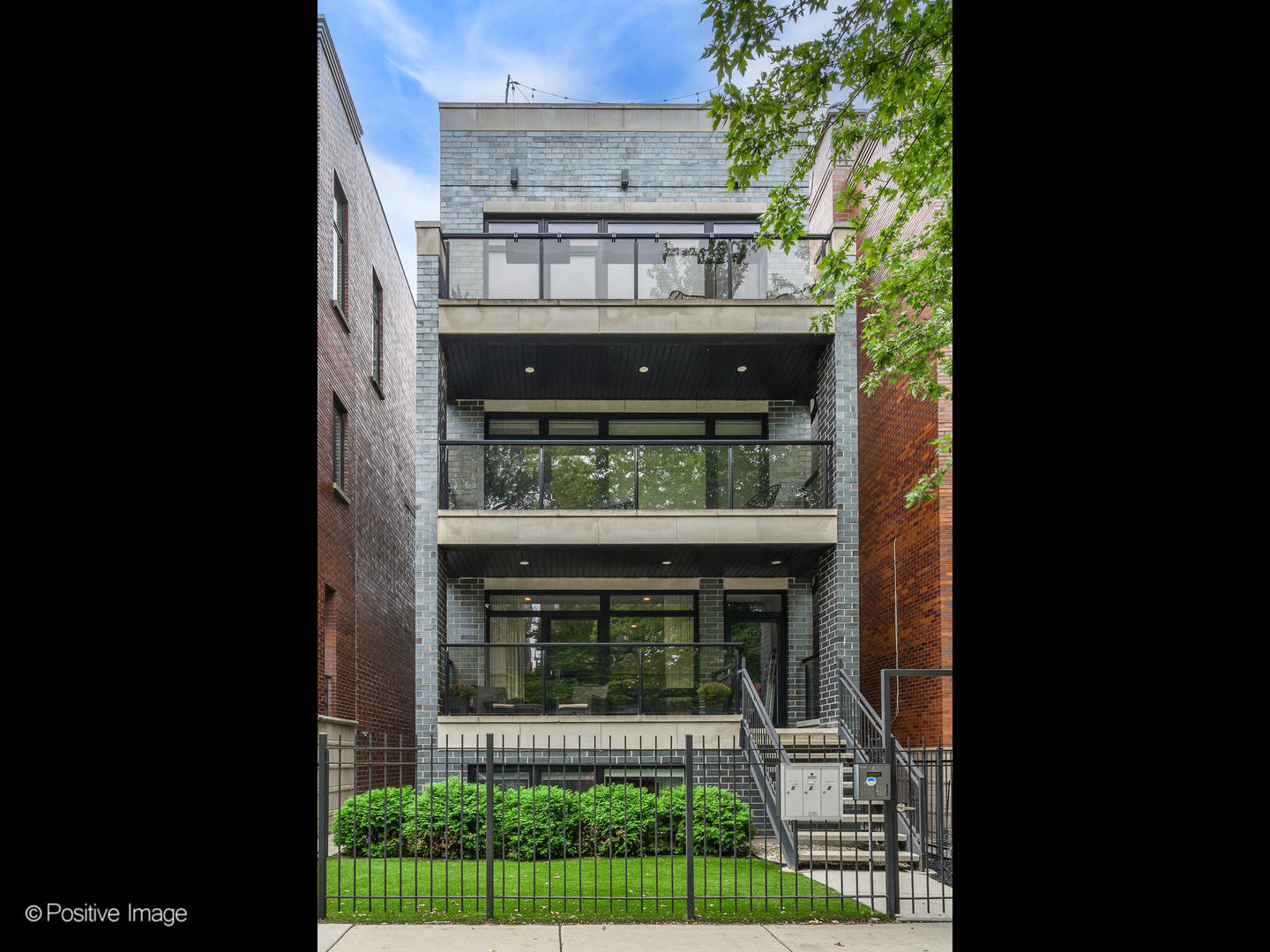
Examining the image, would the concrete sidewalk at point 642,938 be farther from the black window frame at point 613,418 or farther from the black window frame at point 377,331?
the black window frame at point 377,331

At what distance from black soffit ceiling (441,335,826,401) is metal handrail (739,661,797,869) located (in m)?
4.47

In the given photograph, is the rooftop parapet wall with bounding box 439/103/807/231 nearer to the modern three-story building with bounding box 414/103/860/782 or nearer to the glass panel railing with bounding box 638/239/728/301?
the modern three-story building with bounding box 414/103/860/782

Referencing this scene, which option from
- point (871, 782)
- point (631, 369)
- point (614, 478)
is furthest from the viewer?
point (631, 369)

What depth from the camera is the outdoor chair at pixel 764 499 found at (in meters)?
14.6

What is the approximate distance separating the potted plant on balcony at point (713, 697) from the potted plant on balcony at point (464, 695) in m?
2.97

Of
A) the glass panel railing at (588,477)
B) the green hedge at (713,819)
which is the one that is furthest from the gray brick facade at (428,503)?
the green hedge at (713,819)

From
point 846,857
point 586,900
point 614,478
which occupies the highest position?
point 614,478

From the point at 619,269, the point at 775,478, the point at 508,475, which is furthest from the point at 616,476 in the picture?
the point at 619,269

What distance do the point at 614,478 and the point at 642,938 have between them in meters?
7.60

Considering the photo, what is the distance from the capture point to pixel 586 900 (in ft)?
29.0

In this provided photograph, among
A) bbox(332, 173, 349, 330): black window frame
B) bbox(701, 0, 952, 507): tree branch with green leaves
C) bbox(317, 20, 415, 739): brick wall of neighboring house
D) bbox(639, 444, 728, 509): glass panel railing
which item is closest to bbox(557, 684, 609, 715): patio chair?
bbox(639, 444, 728, 509): glass panel railing

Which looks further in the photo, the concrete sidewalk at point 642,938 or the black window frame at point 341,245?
the black window frame at point 341,245

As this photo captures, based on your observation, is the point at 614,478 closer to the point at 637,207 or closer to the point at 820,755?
the point at 820,755
